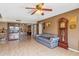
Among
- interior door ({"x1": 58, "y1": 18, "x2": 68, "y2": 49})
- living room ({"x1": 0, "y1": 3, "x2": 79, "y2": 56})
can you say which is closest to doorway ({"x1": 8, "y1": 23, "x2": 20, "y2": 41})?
living room ({"x1": 0, "y1": 3, "x2": 79, "y2": 56})

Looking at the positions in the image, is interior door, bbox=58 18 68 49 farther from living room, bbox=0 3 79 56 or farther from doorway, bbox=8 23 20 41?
doorway, bbox=8 23 20 41

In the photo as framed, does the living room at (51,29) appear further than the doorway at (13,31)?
No

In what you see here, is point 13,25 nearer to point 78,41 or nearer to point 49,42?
point 49,42

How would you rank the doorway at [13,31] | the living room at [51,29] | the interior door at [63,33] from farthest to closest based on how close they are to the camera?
1. the doorway at [13,31]
2. the interior door at [63,33]
3. the living room at [51,29]

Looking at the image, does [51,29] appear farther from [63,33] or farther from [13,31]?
[13,31]

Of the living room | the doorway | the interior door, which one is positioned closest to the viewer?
the living room

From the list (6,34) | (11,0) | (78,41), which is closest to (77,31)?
(78,41)

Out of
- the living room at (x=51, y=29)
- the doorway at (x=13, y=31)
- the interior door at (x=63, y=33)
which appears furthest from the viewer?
the doorway at (x=13, y=31)

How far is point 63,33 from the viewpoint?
7195mm

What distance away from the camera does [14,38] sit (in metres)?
11.1

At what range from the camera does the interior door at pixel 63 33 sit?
683 centimetres

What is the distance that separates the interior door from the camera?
683cm

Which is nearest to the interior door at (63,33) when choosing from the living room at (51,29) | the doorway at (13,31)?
the living room at (51,29)

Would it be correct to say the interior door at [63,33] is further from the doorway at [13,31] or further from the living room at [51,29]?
Answer: the doorway at [13,31]
